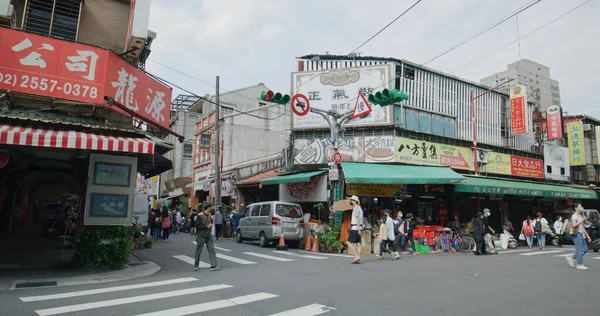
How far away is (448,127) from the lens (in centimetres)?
2117

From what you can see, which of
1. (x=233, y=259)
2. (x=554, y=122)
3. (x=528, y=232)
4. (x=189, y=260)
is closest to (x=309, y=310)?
(x=233, y=259)

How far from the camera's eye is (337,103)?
20328 millimetres

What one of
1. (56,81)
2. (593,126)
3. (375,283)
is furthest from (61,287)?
(593,126)

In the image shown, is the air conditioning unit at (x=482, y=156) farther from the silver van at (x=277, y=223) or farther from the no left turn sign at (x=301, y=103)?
the no left turn sign at (x=301, y=103)

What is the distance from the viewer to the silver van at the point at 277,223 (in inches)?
648

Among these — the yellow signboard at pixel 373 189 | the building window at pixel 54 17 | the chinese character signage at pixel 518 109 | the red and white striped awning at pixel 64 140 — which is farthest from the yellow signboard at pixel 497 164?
the building window at pixel 54 17

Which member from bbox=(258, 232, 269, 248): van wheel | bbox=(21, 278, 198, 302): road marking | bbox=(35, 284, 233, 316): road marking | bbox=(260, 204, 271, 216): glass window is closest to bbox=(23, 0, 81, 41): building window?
bbox=(21, 278, 198, 302): road marking

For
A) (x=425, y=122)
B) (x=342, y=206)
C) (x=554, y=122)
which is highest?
(x=554, y=122)

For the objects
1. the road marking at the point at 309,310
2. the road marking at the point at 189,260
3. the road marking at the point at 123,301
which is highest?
the road marking at the point at 309,310

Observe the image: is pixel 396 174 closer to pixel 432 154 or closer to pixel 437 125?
pixel 432 154

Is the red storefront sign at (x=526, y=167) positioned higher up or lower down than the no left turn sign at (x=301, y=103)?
lower down

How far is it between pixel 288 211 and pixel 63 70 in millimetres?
10334

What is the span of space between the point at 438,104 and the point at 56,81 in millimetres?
18157

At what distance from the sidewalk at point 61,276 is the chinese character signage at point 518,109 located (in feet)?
69.0
